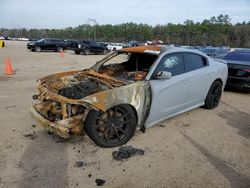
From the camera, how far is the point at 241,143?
16.6ft

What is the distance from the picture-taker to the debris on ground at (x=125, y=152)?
14.1ft

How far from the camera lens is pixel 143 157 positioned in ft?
14.2

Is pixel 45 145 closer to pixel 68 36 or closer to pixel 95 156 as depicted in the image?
pixel 95 156

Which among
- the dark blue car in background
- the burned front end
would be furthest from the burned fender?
the dark blue car in background

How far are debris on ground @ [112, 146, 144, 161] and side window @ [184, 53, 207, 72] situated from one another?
2.20 metres

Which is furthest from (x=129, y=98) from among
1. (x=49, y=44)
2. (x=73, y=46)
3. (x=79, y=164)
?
(x=49, y=44)

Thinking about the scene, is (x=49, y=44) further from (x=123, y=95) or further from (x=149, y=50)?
(x=123, y=95)

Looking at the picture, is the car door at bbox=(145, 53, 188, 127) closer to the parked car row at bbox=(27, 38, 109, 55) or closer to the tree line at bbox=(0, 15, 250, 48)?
the parked car row at bbox=(27, 38, 109, 55)

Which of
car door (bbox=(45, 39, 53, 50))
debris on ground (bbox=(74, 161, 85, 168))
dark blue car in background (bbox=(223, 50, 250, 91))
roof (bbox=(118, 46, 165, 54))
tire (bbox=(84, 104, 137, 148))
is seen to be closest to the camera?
debris on ground (bbox=(74, 161, 85, 168))

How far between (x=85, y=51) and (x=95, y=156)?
27470 mm

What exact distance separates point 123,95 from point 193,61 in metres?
2.34

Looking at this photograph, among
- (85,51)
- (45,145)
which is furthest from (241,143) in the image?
(85,51)

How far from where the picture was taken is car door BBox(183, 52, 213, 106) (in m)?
5.88

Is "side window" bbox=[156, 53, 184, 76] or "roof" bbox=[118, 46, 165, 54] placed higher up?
"roof" bbox=[118, 46, 165, 54]
